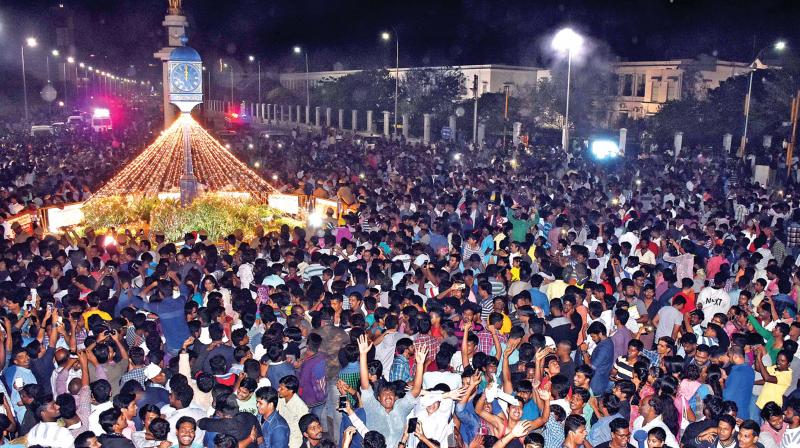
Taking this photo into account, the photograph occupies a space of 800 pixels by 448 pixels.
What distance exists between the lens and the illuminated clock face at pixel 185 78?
1688cm

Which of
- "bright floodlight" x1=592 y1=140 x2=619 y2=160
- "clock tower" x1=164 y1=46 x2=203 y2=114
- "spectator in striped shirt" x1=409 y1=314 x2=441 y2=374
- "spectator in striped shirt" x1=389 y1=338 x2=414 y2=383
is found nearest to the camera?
"spectator in striped shirt" x1=389 y1=338 x2=414 y2=383

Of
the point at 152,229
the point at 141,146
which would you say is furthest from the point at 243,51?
the point at 152,229

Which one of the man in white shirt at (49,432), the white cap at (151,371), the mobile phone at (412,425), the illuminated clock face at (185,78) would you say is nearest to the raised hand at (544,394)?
the mobile phone at (412,425)

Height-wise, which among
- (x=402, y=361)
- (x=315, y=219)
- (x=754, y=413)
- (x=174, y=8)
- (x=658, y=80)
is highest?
(x=174, y=8)

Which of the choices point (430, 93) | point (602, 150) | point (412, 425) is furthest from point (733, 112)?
point (412, 425)

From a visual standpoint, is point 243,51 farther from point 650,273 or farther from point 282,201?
point 650,273

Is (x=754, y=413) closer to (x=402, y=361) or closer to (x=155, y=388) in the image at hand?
(x=402, y=361)

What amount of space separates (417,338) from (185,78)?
37.3 feet

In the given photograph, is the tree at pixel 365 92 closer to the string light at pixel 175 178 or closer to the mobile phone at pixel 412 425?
the string light at pixel 175 178

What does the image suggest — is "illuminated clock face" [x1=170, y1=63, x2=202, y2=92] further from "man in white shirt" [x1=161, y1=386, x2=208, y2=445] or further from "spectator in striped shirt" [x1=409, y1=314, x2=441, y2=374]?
"man in white shirt" [x1=161, y1=386, x2=208, y2=445]

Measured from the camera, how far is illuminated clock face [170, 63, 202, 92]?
16.9m

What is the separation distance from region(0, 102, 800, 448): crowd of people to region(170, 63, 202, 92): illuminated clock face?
5291 millimetres

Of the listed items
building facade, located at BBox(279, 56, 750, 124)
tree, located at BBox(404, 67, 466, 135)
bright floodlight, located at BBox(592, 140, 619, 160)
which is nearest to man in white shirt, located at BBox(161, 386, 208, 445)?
bright floodlight, located at BBox(592, 140, 619, 160)

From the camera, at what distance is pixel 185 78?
17.0 meters
